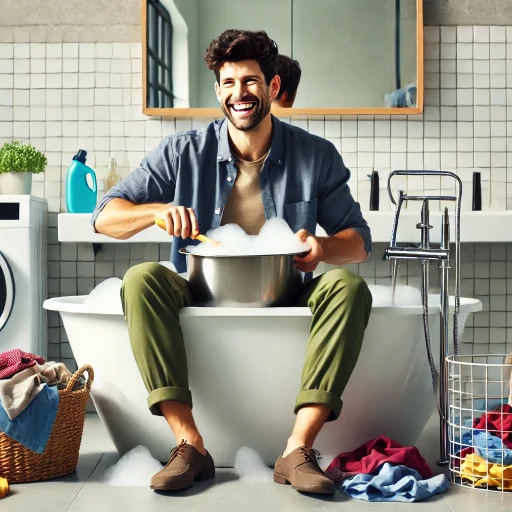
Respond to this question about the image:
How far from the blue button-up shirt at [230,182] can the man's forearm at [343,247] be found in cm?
4

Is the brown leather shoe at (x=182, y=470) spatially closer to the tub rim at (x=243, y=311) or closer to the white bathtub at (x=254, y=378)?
the white bathtub at (x=254, y=378)

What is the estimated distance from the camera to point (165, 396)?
2.08m

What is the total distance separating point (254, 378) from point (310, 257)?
36 cm

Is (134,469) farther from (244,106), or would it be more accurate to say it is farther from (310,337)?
(244,106)

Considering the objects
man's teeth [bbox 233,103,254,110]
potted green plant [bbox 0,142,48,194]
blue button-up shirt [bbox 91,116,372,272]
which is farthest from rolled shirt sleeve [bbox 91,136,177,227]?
potted green plant [bbox 0,142,48,194]

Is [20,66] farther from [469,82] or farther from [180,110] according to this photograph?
[469,82]

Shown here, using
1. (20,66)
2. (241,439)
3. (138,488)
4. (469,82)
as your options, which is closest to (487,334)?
(469,82)

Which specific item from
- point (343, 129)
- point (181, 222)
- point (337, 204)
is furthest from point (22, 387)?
point (343, 129)

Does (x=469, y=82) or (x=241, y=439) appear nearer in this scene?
(x=241, y=439)

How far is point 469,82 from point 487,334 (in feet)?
3.81

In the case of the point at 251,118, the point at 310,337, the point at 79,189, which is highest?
the point at 251,118

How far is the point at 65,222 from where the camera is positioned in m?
3.33

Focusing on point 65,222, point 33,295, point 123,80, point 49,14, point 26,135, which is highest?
point 49,14

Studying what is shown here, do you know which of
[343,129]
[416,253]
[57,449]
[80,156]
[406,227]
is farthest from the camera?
[343,129]
